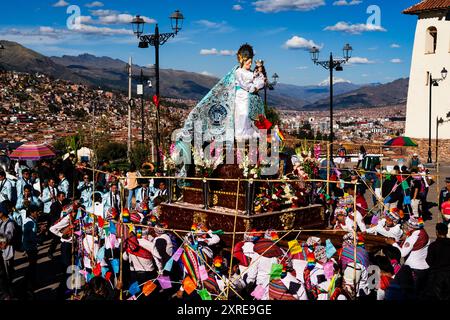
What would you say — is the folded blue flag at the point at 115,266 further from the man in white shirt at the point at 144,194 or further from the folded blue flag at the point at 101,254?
the man in white shirt at the point at 144,194

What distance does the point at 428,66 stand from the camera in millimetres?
37031

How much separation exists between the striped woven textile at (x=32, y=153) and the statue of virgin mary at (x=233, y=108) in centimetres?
511

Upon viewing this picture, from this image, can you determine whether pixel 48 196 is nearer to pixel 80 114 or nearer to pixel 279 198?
pixel 279 198

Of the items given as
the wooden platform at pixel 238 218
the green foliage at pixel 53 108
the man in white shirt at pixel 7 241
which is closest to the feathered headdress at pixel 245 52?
the wooden platform at pixel 238 218

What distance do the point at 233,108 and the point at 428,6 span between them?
26.8 m

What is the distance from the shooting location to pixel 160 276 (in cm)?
894

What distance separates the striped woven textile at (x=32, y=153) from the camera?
54.4 feet

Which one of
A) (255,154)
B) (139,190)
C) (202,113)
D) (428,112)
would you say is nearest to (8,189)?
(139,190)

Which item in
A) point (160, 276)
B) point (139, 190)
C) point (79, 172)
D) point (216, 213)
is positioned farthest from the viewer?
point (79, 172)

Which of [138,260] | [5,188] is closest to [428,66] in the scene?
[5,188]

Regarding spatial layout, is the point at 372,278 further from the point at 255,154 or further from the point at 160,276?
the point at 255,154

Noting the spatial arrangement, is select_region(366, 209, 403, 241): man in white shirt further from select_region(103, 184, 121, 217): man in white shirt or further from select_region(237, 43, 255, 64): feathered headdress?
select_region(103, 184, 121, 217): man in white shirt

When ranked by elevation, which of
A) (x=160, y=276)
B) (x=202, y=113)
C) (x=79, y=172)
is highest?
(x=202, y=113)
